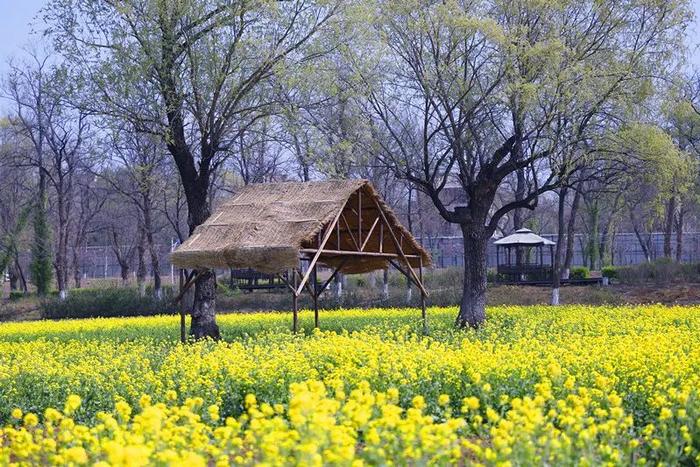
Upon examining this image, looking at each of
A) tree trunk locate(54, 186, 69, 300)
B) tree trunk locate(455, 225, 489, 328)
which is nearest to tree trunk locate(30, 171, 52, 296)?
tree trunk locate(54, 186, 69, 300)

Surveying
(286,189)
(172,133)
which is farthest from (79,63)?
(286,189)

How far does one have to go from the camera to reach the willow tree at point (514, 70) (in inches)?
779

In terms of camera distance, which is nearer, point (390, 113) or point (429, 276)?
point (390, 113)

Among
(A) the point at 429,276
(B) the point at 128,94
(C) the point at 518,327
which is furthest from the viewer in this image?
(A) the point at 429,276

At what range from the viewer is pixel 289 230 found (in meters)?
16.8

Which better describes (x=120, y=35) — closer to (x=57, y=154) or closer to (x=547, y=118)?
(x=547, y=118)

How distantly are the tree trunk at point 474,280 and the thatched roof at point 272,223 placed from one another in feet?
6.95

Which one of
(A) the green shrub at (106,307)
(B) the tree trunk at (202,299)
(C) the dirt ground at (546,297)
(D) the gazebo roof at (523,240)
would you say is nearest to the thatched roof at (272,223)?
(B) the tree trunk at (202,299)

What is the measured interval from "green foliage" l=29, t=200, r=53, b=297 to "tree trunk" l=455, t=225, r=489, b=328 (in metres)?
24.9

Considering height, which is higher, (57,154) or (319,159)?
(57,154)

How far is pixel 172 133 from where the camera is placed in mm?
19281

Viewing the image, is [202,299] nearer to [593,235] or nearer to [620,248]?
[593,235]

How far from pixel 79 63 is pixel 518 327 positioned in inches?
390

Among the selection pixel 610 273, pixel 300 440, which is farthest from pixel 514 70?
pixel 610 273
